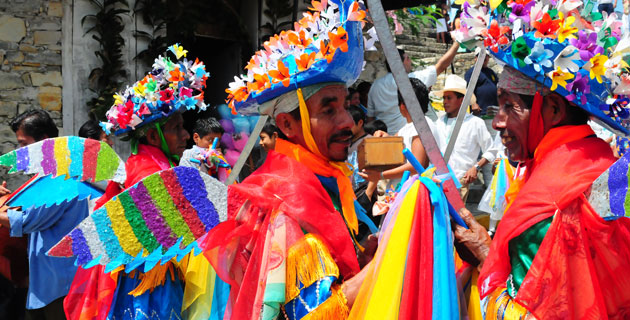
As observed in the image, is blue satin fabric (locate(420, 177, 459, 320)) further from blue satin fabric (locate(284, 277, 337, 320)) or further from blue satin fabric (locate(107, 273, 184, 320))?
blue satin fabric (locate(107, 273, 184, 320))

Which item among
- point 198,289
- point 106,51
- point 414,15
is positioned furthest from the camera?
point 414,15

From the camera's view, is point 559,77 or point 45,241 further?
point 45,241

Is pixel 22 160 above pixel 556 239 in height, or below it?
below

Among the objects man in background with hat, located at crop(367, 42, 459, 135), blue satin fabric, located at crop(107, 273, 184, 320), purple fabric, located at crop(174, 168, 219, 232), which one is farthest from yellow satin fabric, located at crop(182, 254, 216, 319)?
man in background with hat, located at crop(367, 42, 459, 135)

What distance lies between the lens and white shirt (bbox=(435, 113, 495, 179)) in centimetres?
627

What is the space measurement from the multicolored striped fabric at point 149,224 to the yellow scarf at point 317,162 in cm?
53

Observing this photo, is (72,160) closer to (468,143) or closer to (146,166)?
(146,166)

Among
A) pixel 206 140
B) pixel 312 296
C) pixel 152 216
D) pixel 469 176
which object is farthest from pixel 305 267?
pixel 206 140

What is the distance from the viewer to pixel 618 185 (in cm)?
219

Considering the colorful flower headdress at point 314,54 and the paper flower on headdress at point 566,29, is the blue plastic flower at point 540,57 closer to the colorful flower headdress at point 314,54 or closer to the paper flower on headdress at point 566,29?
the paper flower on headdress at point 566,29

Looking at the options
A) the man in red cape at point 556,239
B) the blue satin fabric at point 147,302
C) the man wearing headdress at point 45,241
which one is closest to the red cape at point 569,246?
the man in red cape at point 556,239

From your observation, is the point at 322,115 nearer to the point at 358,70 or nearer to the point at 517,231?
the point at 358,70

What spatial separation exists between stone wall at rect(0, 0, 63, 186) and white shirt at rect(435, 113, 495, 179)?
455 centimetres

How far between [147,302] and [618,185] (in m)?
2.71
